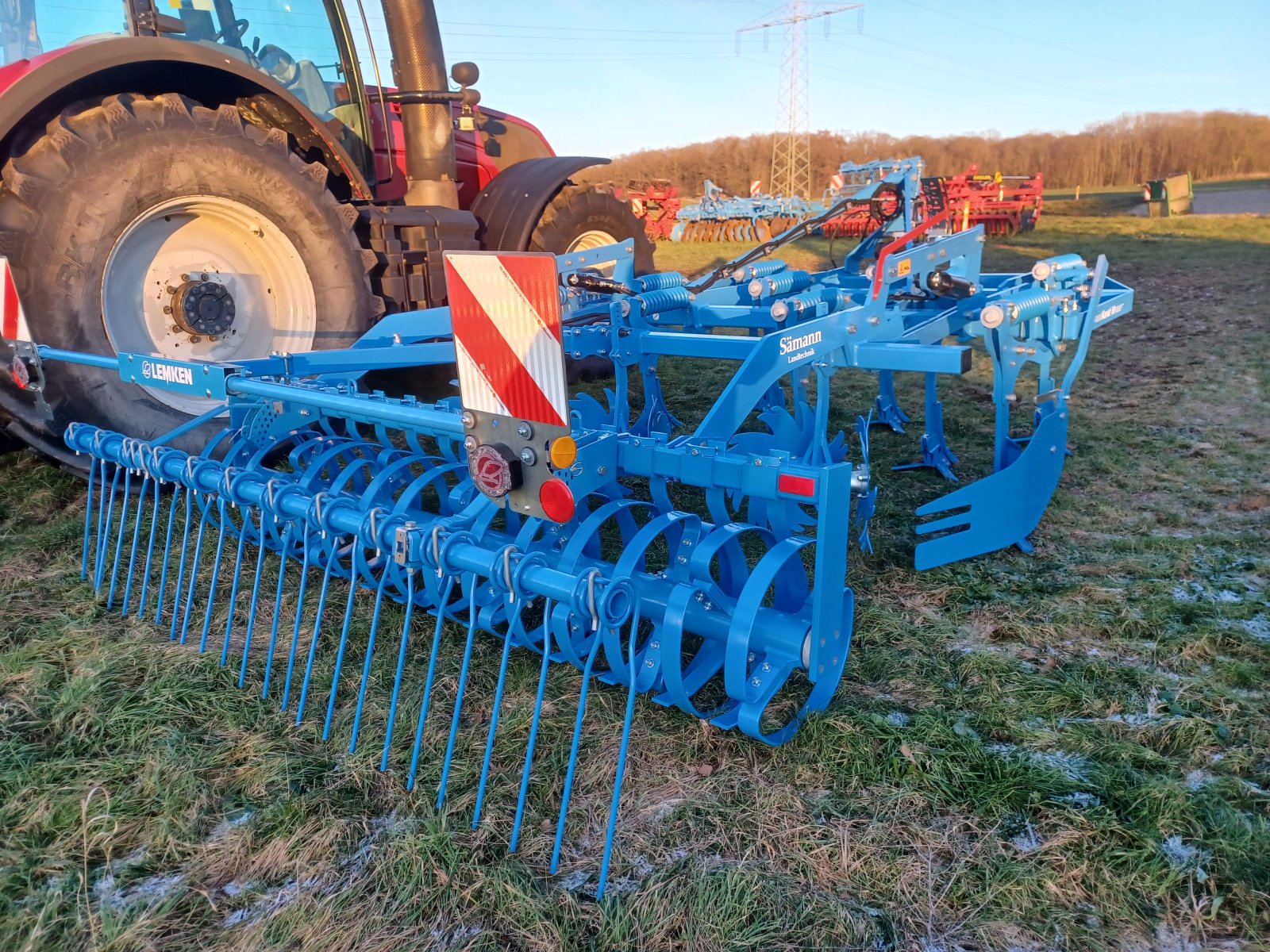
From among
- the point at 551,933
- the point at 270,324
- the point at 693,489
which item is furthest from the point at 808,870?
the point at 270,324

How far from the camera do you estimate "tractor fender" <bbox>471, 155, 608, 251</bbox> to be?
15.9 feet

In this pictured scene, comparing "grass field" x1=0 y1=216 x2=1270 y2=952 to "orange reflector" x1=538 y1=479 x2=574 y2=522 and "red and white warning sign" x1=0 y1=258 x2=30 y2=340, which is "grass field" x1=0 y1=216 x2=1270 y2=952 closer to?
"orange reflector" x1=538 y1=479 x2=574 y2=522

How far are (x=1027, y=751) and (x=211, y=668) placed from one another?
2327 millimetres

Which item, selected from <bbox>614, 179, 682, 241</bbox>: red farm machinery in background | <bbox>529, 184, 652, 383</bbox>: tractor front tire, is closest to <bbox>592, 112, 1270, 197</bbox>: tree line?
<bbox>614, 179, 682, 241</bbox>: red farm machinery in background

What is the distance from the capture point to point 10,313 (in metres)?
3.01

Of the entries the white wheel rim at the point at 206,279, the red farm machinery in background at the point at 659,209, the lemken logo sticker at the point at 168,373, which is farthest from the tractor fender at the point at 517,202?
the red farm machinery in background at the point at 659,209

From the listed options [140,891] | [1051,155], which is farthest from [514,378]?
[1051,155]

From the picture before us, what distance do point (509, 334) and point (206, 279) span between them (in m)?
2.51

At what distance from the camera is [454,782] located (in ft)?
6.88

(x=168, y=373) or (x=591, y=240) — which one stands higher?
(x=591, y=240)

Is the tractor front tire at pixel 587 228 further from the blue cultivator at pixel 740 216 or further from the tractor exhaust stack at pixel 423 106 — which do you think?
the blue cultivator at pixel 740 216

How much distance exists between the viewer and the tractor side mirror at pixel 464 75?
454 centimetres

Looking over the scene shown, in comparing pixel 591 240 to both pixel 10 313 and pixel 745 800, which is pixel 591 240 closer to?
pixel 10 313

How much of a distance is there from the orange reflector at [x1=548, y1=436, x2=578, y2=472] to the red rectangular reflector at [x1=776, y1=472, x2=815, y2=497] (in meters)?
0.54
